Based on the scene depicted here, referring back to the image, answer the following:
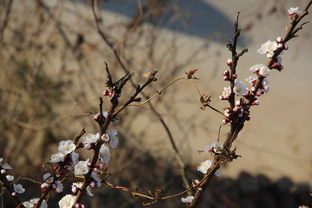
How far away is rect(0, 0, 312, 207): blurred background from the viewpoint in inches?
182

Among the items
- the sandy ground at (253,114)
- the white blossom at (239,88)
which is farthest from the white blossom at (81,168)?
the sandy ground at (253,114)

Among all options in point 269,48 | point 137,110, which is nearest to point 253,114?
point 137,110

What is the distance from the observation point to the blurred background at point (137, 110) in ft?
15.2

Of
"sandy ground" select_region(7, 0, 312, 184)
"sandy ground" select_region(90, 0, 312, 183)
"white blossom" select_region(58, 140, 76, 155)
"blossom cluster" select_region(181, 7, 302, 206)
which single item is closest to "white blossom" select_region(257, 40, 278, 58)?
"blossom cluster" select_region(181, 7, 302, 206)

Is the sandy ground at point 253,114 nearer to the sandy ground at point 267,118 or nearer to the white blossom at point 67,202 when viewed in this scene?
the sandy ground at point 267,118

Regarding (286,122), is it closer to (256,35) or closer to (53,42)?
(256,35)

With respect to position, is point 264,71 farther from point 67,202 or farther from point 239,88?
point 67,202

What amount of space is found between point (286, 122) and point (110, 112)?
732 centimetres

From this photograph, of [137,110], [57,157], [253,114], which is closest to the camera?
[57,157]

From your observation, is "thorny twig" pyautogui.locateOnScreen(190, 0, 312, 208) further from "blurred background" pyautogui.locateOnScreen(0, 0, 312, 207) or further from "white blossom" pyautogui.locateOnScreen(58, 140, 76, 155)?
"blurred background" pyautogui.locateOnScreen(0, 0, 312, 207)

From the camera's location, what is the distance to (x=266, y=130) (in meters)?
7.80

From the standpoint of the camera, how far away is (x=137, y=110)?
5.34 meters

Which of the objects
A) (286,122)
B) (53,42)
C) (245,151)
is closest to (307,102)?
(286,122)

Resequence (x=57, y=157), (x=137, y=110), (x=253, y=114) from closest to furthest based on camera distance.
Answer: (x=57, y=157) < (x=137, y=110) < (x=253, y=114)
